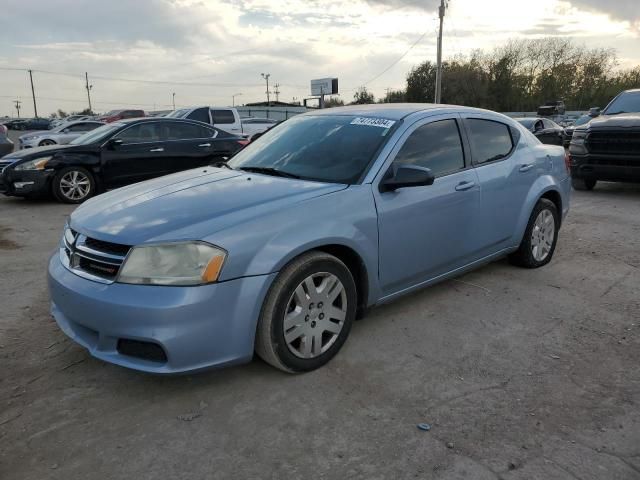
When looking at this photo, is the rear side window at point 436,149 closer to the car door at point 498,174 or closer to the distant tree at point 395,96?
the car door at point 498,174

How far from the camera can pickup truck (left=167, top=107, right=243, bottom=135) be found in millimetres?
15211

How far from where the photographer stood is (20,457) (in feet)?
7.97

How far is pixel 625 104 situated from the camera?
9.97m

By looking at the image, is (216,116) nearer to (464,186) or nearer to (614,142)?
(614,142)

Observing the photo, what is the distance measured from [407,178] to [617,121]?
737cm

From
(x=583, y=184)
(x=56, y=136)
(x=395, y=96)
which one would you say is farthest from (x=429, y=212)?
(x=395, y=96)

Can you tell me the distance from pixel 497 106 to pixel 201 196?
61929 mm

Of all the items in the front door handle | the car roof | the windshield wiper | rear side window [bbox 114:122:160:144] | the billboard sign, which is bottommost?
the front door handle

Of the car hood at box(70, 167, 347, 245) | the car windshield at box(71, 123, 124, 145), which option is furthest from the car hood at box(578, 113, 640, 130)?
the car windshield at box(71, 123, 124, 145)

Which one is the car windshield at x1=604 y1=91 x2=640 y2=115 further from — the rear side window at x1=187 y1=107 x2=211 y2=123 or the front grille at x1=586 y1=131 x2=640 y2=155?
the rear side window at x1=187 y1=107 x2=211 y2=123

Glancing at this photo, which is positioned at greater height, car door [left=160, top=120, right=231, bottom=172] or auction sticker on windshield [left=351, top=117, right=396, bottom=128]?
auction sticker on windshield [left=351, top=117, right=396, bottom=128]

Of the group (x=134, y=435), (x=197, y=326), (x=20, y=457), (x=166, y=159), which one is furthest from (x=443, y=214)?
(x=166, y=159)

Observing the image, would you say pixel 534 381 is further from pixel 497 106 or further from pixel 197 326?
pixel 497 106

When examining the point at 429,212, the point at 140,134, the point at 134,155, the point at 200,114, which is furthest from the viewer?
the point at 200,114
